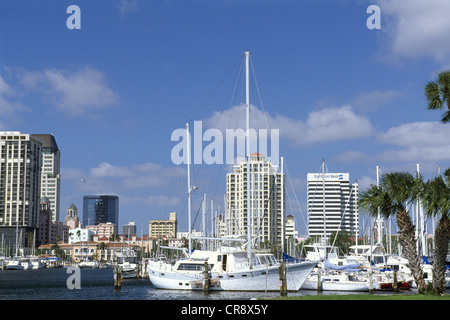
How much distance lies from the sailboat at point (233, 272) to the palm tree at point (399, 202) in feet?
86.0

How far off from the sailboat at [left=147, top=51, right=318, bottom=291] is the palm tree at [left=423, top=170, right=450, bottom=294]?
93.7ft

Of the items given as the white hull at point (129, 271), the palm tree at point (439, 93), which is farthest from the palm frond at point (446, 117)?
the white hull at point (129, 271)

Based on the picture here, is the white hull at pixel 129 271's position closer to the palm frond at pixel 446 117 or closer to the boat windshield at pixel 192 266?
the boat windshield at pixel 192 266

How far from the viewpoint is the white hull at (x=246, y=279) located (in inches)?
2709

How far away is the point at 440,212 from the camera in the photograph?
Result: 3797 cm

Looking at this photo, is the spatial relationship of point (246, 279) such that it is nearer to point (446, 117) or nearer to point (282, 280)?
point (282, 280)

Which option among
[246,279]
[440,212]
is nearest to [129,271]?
[246,279]
